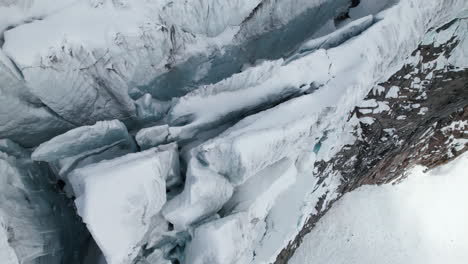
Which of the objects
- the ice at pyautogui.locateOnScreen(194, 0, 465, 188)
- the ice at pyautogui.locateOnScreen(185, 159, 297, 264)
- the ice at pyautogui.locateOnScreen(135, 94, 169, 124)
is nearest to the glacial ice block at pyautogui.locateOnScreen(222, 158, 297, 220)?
the ice at pyautogui.locateOnScreen(185, 159, 297, 264)

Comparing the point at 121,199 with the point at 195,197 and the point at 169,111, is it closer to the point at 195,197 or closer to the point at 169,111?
the point at 195,197

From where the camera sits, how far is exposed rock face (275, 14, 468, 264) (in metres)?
3.46

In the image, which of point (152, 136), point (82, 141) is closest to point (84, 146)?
point (82, 141)

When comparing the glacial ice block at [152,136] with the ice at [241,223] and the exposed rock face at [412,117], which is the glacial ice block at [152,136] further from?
the exposed rock face at [412,117]

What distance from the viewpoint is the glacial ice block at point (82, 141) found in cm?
229

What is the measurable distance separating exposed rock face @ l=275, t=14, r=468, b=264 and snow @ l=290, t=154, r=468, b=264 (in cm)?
37

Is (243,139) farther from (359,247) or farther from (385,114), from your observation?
(359,247)

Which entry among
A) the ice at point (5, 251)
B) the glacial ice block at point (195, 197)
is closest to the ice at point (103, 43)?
the glacial ice block at point (195, 197)

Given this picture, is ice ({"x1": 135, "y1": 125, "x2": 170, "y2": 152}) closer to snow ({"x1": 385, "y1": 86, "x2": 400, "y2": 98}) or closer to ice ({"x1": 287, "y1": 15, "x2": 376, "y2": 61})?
ice ({"x1": 287, "y1": 15, "x2": 376, "y2": 61})

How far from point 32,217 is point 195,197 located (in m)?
1.11

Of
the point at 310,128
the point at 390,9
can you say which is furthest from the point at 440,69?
the point at 310,128

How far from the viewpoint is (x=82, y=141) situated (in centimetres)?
237

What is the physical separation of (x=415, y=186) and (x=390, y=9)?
3.42m

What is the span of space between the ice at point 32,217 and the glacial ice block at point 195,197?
861 mm
